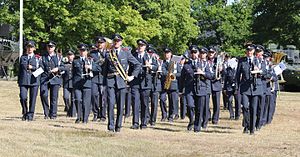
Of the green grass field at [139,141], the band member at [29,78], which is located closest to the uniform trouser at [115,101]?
the green grass field at [139,141]

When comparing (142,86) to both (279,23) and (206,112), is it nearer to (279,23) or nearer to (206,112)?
(206,112)

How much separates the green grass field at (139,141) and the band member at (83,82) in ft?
1.21

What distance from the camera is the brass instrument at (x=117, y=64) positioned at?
14.3 meters

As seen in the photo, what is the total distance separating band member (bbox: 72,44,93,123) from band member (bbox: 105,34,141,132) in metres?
2.22

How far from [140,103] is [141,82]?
535 mm

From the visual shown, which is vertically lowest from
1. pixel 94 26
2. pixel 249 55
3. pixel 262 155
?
pixel 262 155

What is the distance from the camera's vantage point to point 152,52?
17484 mm

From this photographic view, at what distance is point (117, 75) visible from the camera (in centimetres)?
1437

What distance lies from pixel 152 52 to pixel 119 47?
3035mm

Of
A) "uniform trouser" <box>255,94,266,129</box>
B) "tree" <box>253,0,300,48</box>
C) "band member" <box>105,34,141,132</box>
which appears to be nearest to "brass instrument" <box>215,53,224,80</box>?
"uniform trouser" <box>255,94,266,129</box>

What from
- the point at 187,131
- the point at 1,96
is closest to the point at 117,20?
the point at 1,96

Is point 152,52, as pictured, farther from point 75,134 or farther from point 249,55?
point 75,134

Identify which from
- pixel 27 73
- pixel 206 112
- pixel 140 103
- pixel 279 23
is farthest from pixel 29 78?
pixel 279 23

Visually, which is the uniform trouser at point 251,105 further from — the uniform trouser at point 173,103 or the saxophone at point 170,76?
the uniform trouser at point 173,103
